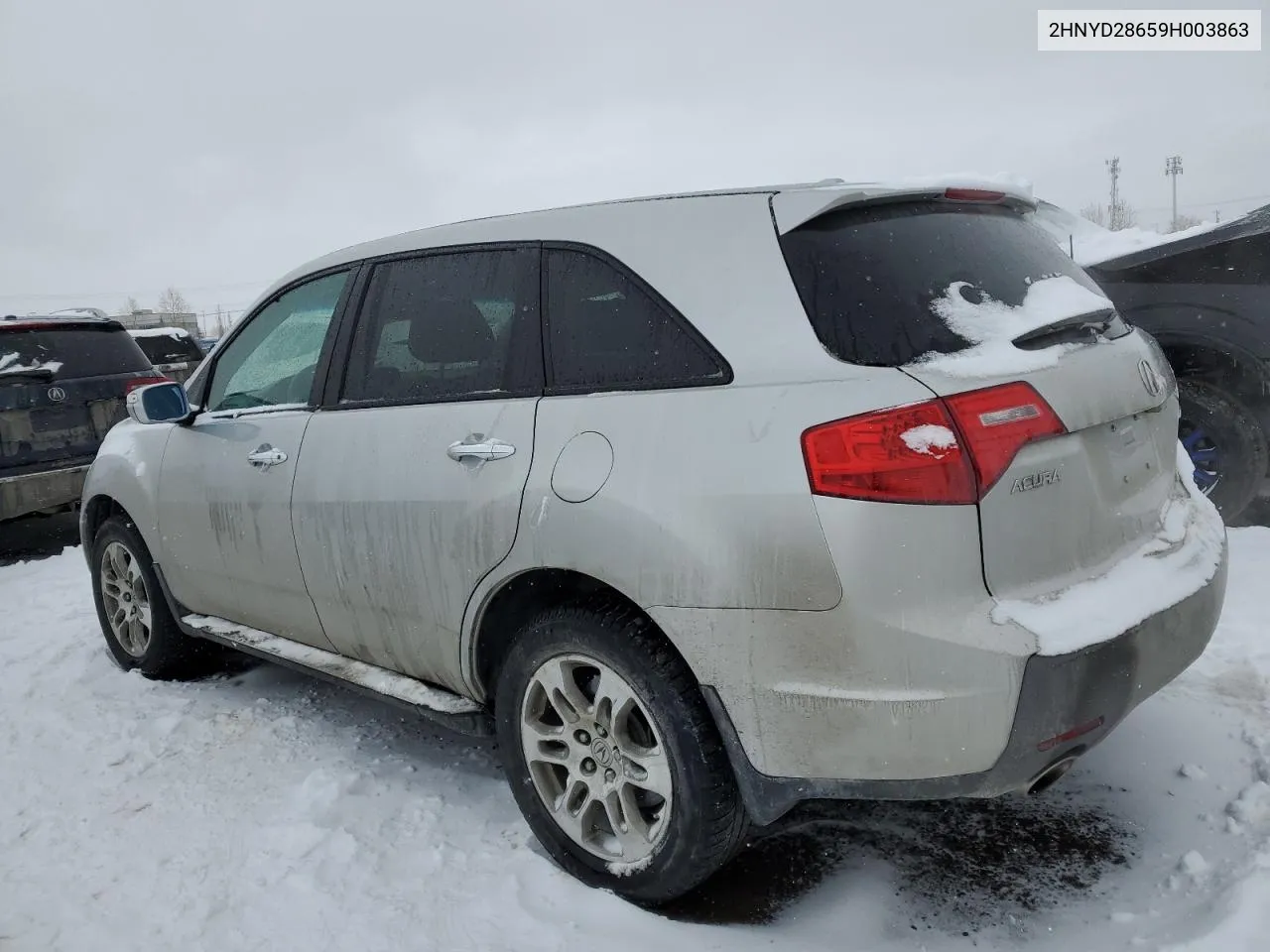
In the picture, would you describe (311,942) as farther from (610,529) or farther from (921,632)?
(921,632)

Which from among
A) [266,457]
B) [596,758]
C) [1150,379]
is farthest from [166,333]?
[1150,379]

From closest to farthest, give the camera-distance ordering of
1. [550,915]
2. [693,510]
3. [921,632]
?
[921,632]
[693,510]
[550,915]

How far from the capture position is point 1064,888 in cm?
239

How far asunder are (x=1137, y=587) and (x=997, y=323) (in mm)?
677

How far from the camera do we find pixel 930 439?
74.6 inches

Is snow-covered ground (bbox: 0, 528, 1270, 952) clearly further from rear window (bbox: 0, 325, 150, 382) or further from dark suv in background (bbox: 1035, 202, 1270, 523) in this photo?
rear window (bbox: 0, 325, 150, 382)

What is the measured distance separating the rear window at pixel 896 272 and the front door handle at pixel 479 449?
0.88 m

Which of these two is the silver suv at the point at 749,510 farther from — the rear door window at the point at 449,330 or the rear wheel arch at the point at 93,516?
the rear wheel arch at the point at 93,516

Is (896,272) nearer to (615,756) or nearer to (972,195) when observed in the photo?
(972,195)

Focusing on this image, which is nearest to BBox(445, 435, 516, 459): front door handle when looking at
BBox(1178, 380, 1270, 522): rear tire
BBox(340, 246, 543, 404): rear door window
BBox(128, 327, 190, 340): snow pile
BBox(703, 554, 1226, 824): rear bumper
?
BBox(340, 246, 543, 404): rear door window

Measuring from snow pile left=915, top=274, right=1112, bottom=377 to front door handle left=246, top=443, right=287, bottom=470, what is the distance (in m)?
2.20

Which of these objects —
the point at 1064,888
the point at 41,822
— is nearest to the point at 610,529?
the point at 1064,888

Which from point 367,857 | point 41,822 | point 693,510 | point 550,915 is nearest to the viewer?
point 693,510

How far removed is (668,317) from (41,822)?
8.54 feet
